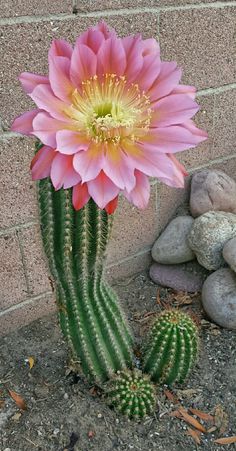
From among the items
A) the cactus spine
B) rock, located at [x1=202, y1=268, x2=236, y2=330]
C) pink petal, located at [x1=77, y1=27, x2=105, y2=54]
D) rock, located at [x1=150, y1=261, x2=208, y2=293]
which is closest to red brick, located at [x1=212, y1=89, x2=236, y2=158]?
rock, located at [x1=150, y1=261, x2=208, y2=293]

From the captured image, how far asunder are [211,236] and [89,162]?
4.59 ft

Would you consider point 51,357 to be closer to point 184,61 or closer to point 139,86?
point 139,86

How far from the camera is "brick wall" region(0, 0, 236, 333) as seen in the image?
2150mm

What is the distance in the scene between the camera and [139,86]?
1492 millimetres

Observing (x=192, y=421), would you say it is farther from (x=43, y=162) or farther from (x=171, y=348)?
(x=43, y=162)

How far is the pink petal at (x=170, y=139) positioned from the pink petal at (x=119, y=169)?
0.08 meters

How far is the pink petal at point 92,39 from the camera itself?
1.39 meters

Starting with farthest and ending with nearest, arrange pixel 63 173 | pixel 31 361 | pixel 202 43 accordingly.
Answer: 1. pixel 202 43
2. pixel 31 361
3. pixel 63 173

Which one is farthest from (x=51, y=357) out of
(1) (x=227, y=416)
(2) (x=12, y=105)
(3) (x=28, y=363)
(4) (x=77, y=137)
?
(4) (x=77, y=137)

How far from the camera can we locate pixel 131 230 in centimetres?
282

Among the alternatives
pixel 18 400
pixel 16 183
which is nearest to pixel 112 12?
pixel 16 183

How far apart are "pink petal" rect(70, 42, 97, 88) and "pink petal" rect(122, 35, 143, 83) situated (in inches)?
4.0

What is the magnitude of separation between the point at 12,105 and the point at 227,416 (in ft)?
4.74

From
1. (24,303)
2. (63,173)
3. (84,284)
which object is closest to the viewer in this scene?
(63,173)
